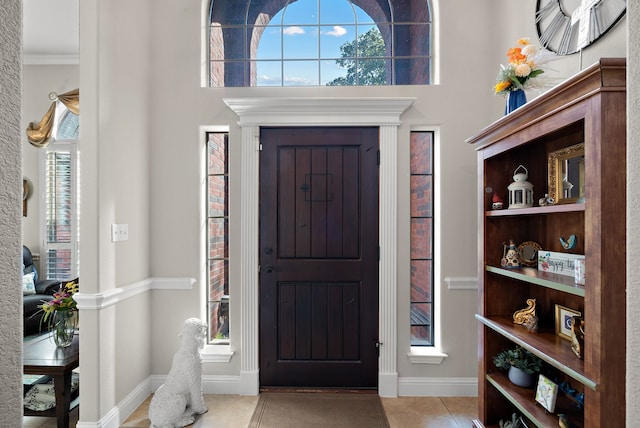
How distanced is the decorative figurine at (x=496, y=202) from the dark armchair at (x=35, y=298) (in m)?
4.06

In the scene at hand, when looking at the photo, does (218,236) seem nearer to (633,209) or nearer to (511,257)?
(511,257)

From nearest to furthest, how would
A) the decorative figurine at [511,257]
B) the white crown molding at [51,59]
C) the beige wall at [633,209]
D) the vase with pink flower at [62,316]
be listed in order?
the beige wall at [633,209] → the decorative figurine at [511,257] → the vase with pink flower at [62,316] → the white crown molding at [51,59]

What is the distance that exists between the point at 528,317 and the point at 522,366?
0.83ft

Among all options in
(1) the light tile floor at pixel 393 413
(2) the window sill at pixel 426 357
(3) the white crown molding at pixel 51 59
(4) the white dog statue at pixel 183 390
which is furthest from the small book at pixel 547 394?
(3) the white crown molding at pixel 51 59

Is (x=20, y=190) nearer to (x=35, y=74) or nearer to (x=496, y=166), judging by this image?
(x=496, y=166)

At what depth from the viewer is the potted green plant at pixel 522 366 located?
1.89 meters

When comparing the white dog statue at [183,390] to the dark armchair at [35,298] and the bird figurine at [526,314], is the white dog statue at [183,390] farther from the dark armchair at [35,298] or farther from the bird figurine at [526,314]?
the dark armchair at [35,298]

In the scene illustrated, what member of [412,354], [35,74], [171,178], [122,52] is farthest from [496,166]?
[35,74]

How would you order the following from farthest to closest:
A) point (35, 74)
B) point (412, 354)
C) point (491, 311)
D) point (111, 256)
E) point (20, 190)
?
point (35, 74)
point (412, 354)
point (111, 256)
point (491, 311)
point (20, 190)

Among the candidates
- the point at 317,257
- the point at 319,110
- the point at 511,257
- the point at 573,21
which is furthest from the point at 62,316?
the point at 573,21

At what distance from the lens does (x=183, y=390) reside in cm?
240

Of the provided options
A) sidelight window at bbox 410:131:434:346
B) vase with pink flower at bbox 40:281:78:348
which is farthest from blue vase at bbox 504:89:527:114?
vase with pink flower at bbox 40:281:78:348

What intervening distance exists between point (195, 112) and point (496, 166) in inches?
85.0

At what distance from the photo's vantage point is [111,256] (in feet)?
7.61
